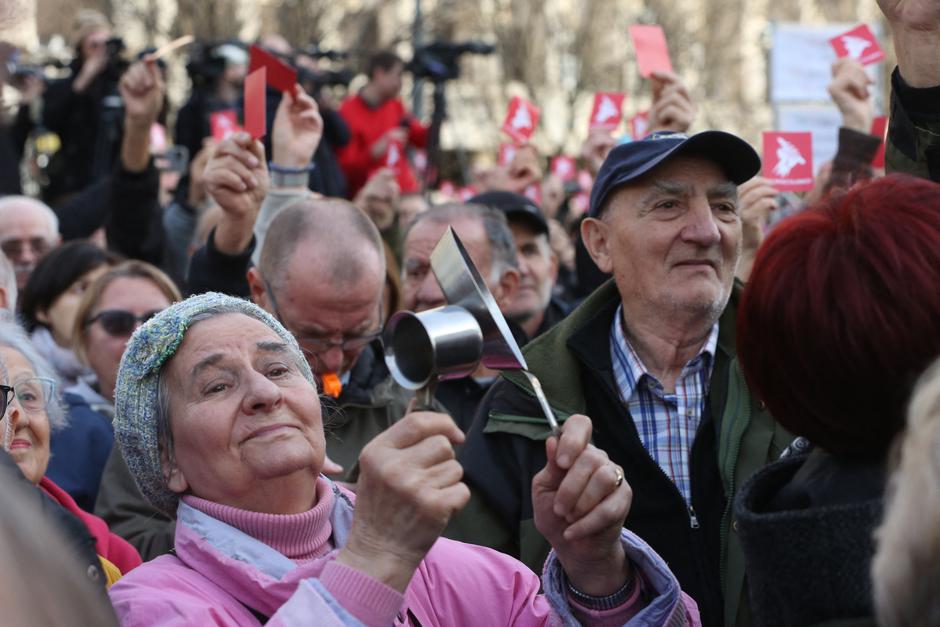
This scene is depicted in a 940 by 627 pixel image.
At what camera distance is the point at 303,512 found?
2.69 meters

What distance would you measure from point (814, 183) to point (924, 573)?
3977 millimetres

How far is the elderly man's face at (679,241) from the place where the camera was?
354cm

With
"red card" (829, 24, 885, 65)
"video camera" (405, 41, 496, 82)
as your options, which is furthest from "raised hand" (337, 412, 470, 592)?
"video camera" (405, 41, 496, 82)

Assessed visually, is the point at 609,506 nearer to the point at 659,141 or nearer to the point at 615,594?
the point at 615,594

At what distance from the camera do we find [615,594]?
8.76 feet

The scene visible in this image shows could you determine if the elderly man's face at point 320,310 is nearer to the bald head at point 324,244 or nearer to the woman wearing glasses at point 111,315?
the bald head at point 324,244

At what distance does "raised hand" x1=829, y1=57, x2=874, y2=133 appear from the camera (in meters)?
5.13

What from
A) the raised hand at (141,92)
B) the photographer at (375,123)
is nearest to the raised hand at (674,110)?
the raised hand at (141,92)

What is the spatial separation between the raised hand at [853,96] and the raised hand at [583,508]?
296cm

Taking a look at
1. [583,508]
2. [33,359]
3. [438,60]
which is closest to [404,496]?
[583,508]

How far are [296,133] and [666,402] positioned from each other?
1947 mm

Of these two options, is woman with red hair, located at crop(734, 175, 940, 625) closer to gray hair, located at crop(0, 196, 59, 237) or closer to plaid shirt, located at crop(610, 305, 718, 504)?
plaid shirt, located at crop(610, 305, 718, 504)

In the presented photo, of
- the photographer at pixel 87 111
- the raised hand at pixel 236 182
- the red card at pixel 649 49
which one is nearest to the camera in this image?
the raised hand at pixel 236 182

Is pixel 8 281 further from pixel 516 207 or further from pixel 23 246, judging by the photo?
pixel 516 207
